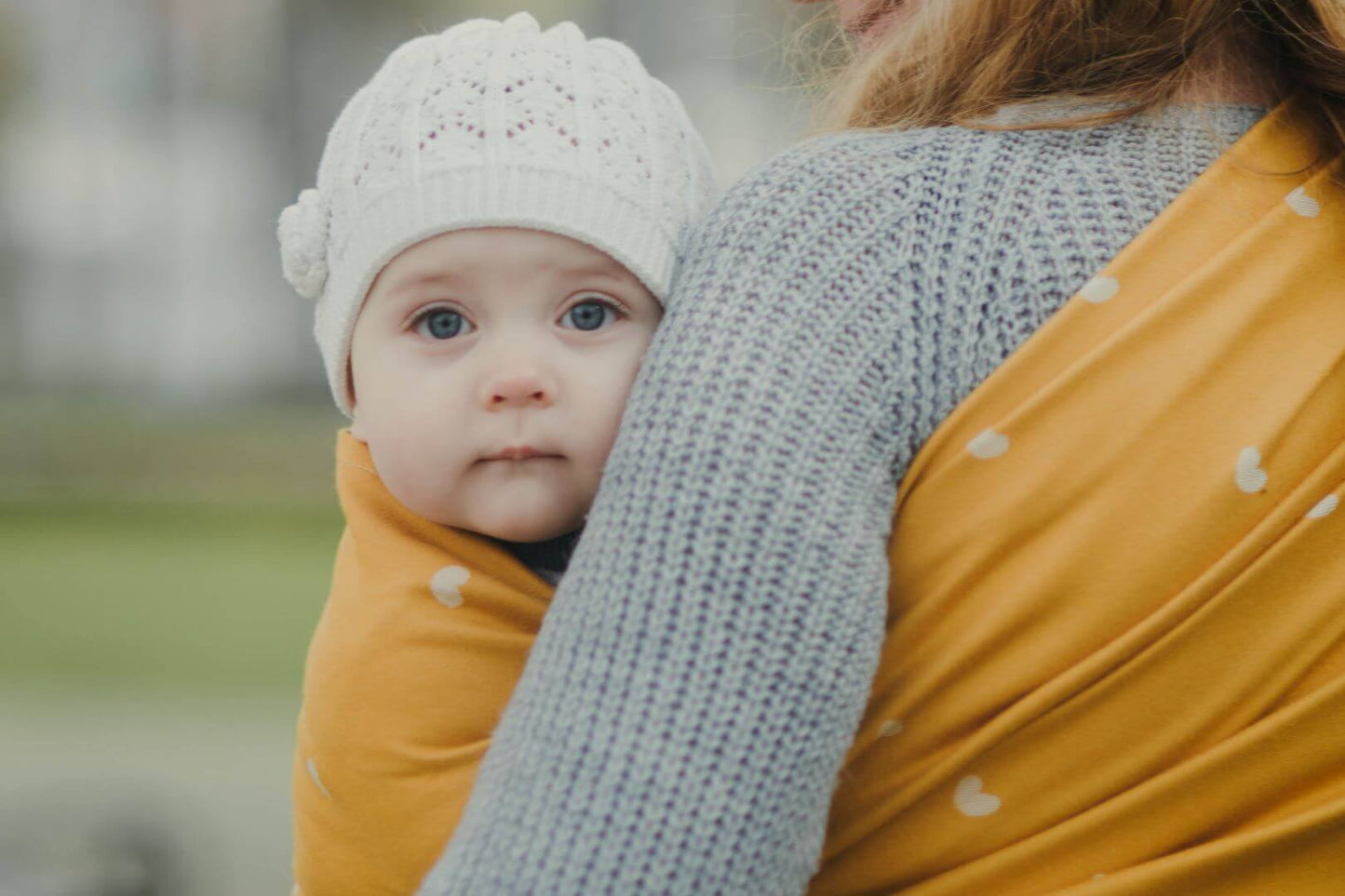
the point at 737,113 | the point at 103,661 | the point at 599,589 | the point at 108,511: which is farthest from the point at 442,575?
the point at 108,511

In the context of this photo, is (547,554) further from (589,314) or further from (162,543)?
(162,543)

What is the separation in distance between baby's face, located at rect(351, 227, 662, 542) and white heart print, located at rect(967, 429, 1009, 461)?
0.28 meters

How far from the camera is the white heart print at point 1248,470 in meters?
0.84

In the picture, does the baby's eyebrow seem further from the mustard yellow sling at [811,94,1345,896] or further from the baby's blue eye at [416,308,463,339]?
the mustard yellow sling at [811,94,1345,896]

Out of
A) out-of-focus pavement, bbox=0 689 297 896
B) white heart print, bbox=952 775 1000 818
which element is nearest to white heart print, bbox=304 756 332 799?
white heart print, bbox=952 775 1000 818

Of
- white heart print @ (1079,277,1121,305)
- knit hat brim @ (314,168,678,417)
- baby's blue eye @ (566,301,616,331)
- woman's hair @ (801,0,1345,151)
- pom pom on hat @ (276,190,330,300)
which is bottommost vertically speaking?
white heart print @ (1079,277,1121,305)

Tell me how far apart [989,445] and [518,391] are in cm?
34

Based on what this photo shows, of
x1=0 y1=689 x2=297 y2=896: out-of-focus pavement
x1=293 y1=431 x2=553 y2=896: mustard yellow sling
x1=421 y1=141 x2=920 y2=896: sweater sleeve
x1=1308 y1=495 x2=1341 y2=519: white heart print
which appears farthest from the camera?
x1=0 y1=689 x2=297 y2=896: out-of-focus pavement

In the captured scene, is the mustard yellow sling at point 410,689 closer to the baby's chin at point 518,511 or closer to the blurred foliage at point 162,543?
the baby's chin at point 518,511

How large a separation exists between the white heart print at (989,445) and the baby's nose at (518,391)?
12.3 inches

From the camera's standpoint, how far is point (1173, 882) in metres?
0.86

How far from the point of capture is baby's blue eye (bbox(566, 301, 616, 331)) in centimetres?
105

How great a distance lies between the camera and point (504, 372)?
3.27ft

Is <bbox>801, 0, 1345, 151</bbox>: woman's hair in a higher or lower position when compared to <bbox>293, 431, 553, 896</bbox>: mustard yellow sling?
higher
